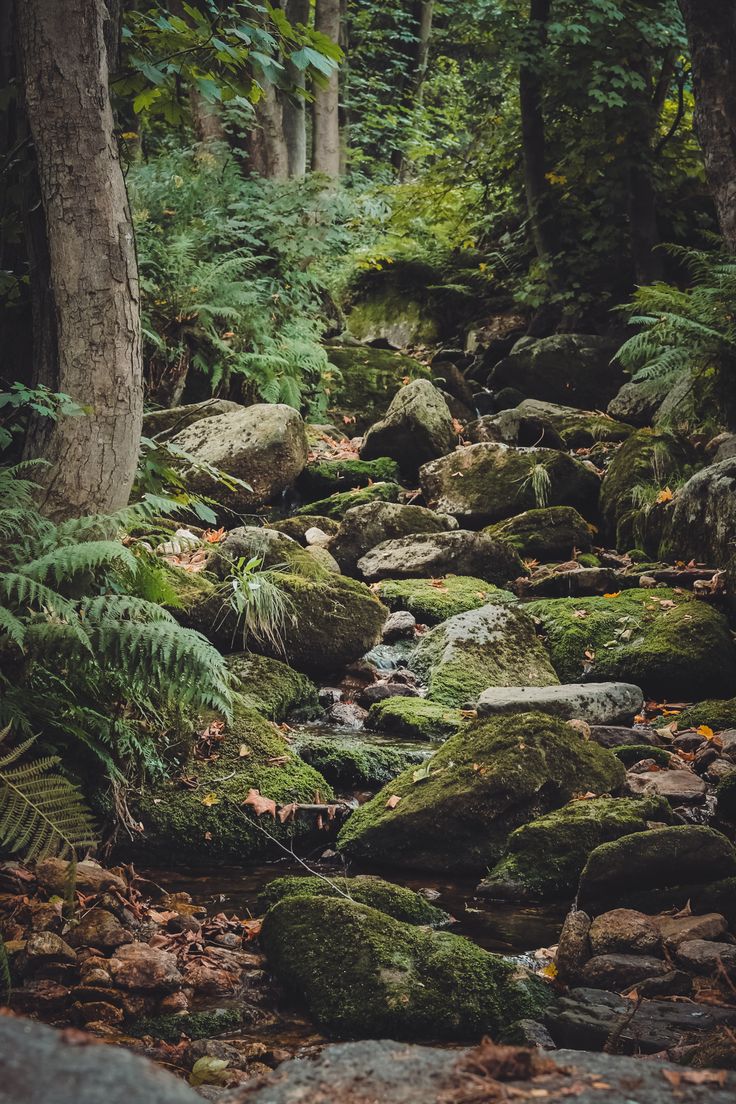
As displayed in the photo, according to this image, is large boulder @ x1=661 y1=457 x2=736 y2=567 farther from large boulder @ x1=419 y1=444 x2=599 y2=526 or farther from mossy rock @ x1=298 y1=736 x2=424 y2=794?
mossy rock @ x1=298 y1=736 x2=424 y2=794

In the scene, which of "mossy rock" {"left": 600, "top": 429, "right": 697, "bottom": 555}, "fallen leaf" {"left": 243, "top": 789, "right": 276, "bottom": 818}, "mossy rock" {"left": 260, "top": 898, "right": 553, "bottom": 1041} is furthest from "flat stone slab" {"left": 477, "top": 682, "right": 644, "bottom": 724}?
"mossy rock" {"left": 600, "top": 429, "right": 697, "bottom": 555}

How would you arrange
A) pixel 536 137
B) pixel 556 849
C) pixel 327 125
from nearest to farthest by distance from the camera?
pixel 556 849, pixel 536 137, pixel 327 125

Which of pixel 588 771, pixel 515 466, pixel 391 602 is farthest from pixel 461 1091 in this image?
pixel 515 466

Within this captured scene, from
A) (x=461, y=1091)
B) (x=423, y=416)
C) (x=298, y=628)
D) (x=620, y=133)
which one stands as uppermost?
(x=620, y=133)

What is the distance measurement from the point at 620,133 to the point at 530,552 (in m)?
7.25

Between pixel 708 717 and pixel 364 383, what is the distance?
8.93 m

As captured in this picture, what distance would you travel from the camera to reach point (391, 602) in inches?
305

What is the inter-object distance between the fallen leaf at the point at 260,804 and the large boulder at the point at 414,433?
7.13 meters

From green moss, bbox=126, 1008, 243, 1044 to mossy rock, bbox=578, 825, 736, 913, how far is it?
1.61 m

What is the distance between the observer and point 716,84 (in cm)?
720

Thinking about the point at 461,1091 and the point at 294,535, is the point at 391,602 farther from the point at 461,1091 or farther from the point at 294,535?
the point at 461,1091

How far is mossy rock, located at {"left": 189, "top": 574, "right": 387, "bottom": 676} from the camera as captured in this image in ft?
19.5

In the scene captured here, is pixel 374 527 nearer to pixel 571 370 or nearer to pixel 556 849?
pixel 556 849

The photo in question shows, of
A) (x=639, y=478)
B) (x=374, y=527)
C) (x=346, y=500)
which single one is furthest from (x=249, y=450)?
(x=639, y=478)
